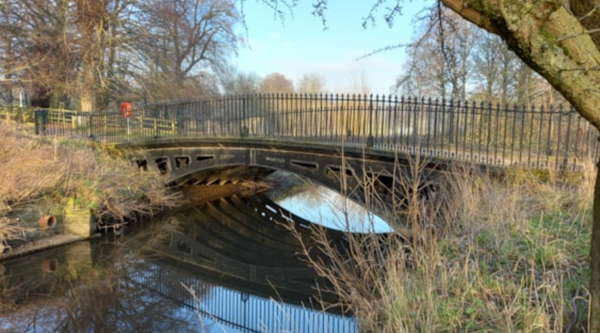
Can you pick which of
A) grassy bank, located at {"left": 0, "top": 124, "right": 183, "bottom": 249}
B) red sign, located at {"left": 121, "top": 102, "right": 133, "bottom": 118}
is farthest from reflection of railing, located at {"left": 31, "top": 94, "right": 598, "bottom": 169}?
grassy bank, located at {"left": 0, "top": 124, "right": 183, "bottom": 249}

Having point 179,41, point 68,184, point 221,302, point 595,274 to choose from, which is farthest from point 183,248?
point 179,41

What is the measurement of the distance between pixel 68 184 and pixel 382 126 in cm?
697

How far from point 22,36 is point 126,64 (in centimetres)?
434

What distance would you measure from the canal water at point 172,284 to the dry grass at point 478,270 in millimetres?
404

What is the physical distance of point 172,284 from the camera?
23.9 ft

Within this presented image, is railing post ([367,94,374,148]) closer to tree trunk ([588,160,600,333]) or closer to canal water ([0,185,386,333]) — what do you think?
canal water ([0,185,386,333])

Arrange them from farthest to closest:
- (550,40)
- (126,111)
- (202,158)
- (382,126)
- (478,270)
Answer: (126,111) → (202,158) → (382,126) → (478,270) → (550,40)

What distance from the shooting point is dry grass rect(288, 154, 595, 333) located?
302cm

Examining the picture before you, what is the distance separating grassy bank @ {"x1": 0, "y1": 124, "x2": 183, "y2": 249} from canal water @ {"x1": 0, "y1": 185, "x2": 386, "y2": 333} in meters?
0.66

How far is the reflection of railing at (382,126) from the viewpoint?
287 inches

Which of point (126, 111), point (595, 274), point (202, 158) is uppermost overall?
point (126, 111)

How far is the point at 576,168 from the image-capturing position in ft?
22.8

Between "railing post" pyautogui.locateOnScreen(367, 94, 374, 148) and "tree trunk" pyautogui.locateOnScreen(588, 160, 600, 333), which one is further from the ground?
"railing post" pyautogui.locateOnScreen(367, 94, 374, 148)

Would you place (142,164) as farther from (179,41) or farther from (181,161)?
(179,41)
